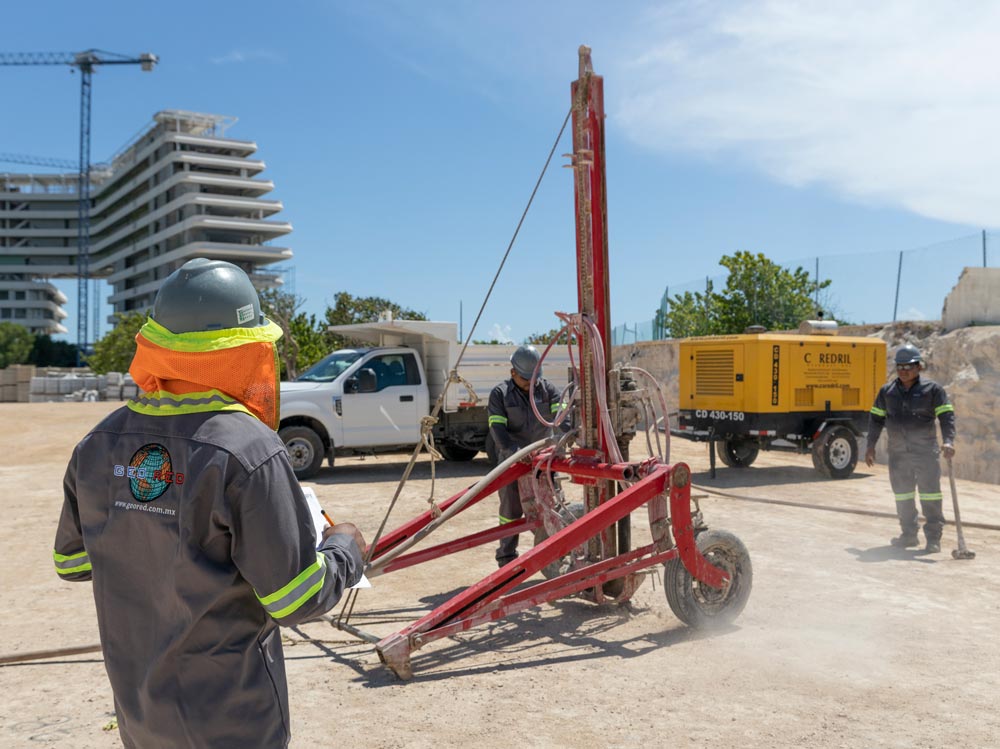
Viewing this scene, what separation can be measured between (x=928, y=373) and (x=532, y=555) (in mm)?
14992

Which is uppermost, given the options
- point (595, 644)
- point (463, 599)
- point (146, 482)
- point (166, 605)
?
point (146, 482)

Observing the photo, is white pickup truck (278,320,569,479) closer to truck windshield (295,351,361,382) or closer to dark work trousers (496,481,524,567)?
truck windshield (295,351,361,382)

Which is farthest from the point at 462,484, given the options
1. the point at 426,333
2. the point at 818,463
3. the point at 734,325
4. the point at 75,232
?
the point at 75,232

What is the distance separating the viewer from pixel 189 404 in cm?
217

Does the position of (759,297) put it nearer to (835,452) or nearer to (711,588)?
(835,452)

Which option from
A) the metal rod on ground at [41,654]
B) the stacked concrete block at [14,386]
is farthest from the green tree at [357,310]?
the metal rod on ground at [41,654]

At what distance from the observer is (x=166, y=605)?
210cm

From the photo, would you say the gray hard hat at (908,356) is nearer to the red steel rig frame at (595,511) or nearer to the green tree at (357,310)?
the red steel rig frame at (595,511)

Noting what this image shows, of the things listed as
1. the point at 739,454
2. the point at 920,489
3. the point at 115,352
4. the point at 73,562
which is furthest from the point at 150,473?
Result: the point at 115,352

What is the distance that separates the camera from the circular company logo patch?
2092 millimetres

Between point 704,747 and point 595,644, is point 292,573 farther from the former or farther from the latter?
point 595,644

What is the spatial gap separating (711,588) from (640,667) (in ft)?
3.77

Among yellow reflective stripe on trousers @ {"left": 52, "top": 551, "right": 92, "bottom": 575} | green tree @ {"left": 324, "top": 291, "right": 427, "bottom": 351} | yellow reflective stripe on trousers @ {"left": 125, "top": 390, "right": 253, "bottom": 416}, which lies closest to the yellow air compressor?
yellow reflective stripe on trousers @ {"left": 52, "top": 551, "right": 92, "bottom": 575}

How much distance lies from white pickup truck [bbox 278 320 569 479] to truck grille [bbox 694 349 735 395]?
249 cm
